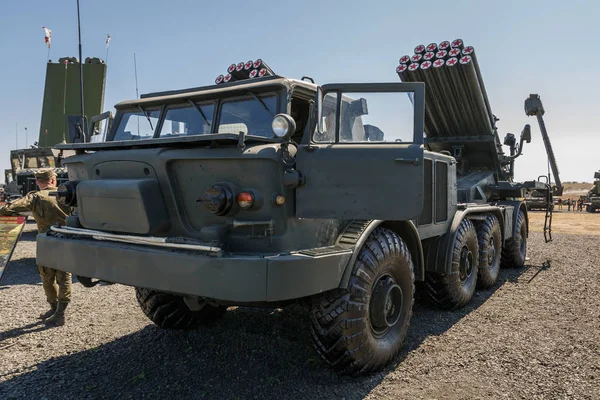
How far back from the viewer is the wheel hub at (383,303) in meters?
3.41

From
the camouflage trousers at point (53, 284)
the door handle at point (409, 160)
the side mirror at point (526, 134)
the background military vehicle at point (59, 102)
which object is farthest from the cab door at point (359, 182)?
the background military vehicle at point (59, 102)

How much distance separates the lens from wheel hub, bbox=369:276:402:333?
3412mm

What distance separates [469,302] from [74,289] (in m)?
4.57

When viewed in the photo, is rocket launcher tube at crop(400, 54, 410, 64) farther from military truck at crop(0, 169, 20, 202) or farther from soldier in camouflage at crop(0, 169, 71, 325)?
military truck at crop(0, 169, 20, 202)

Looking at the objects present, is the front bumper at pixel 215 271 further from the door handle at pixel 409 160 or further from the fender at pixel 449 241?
the fender at pixel 449 241

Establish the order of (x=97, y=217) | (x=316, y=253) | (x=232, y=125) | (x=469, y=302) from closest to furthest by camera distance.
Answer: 1. (x=316, y=253)
2. (x=97, y=217)
3. (x=232, y=125)
4. (x=469, y=302)

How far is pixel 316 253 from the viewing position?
9.55 feet

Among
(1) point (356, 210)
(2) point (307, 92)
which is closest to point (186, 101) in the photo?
(2) point (307, 92)

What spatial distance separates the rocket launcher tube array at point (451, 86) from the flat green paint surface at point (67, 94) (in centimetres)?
982

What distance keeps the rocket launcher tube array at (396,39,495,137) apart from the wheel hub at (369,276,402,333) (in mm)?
3364

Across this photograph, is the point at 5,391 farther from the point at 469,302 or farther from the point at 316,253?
the point at 469,302

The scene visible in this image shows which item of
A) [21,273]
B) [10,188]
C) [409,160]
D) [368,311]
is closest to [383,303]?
[368,311]

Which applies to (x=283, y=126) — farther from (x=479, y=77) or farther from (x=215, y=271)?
(x=479, y=77)

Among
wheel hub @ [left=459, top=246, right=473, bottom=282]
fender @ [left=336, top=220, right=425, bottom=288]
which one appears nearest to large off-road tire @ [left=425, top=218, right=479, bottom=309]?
wheel hub @ [left=459, top=246, right=473, bottom=282]
